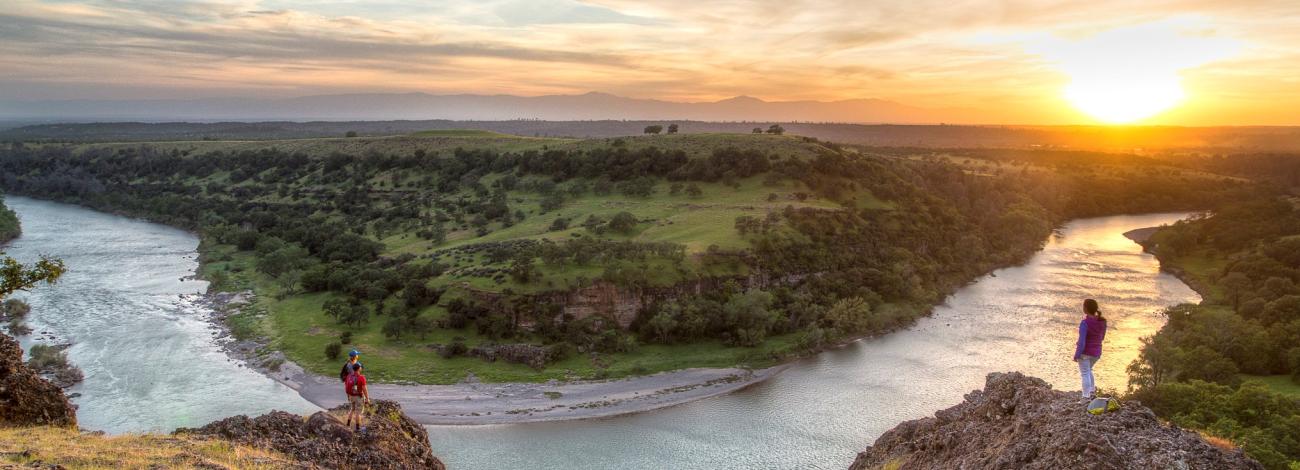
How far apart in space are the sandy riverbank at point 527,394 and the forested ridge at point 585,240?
1.29 m

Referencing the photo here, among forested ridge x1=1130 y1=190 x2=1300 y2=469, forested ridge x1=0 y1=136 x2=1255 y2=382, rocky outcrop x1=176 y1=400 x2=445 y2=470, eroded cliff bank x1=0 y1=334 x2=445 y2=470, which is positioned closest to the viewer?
eroded cliff bank x1=0 y1=334 x2=445 y2=470

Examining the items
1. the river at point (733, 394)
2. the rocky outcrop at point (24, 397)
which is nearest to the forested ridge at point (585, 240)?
the river at point (733, 394)

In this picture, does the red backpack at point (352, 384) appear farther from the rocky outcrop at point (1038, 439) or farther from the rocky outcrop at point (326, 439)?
the rocky outcrop at point (1038, 439)

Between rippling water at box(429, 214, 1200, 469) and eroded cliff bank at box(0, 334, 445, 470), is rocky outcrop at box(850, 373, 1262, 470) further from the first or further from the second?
rippling water at box(429, 214, 1200, 469)

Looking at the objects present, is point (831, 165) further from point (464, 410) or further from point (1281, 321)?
point (464, 410)

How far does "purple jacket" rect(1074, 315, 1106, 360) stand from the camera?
13.9 m

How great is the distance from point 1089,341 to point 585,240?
4497cm

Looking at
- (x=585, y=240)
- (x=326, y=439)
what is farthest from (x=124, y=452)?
(x=585, y=240)

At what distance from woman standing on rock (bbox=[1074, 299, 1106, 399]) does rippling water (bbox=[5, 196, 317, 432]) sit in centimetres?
3709

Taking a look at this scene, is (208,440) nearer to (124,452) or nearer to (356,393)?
(124,452)

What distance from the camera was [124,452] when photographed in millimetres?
15258

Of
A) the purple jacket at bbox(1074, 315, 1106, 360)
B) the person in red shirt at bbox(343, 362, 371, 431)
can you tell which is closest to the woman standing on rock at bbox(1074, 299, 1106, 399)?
the purple jacket at bbox(1074, 315, 1106, 360)

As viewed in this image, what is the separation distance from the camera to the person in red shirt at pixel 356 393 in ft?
58.5

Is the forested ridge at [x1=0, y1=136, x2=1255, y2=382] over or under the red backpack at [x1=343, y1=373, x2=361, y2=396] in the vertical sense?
under
